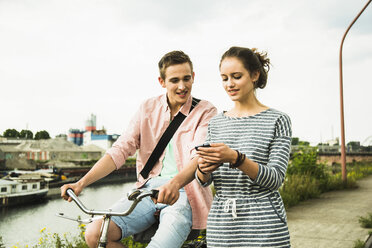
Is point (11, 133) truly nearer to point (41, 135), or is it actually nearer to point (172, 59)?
point (41, 135)

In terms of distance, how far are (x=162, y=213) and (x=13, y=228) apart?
20.6 m

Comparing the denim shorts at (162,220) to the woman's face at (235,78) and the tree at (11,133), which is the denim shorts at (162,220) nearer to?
the woman's face at (235,78)

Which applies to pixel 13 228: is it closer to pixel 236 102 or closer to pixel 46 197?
pixel 46 197

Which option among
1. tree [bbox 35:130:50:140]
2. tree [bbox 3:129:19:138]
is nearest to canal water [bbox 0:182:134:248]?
tree [bbox 35:130:50:140]

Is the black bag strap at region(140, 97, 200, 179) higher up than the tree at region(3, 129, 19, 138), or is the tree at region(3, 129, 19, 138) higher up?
the tree at region(3, 129, 19, 138)

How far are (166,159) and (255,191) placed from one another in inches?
25.9

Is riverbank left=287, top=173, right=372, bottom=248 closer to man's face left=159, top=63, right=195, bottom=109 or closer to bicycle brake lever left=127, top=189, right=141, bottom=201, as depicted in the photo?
man's face left=159, top=63, right=195, bottom=109

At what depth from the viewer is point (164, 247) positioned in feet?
5.63

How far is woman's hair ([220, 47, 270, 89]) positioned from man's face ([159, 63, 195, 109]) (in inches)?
14.5

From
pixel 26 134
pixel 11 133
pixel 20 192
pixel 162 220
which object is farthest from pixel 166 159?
pixel 11 133

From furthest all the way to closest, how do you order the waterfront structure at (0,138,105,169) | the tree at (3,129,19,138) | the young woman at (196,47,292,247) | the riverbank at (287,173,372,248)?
the tree at (3,129,19,138) < the waterfront structure at (0,138,105,169) < the riverbank at (287,173,372,248) < the young woman at (196,47,292,247)

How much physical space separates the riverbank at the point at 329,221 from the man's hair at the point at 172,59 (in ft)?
10.8

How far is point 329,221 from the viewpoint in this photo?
Result: 6031mm

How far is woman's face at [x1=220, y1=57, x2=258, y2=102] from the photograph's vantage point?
178 centimetres
